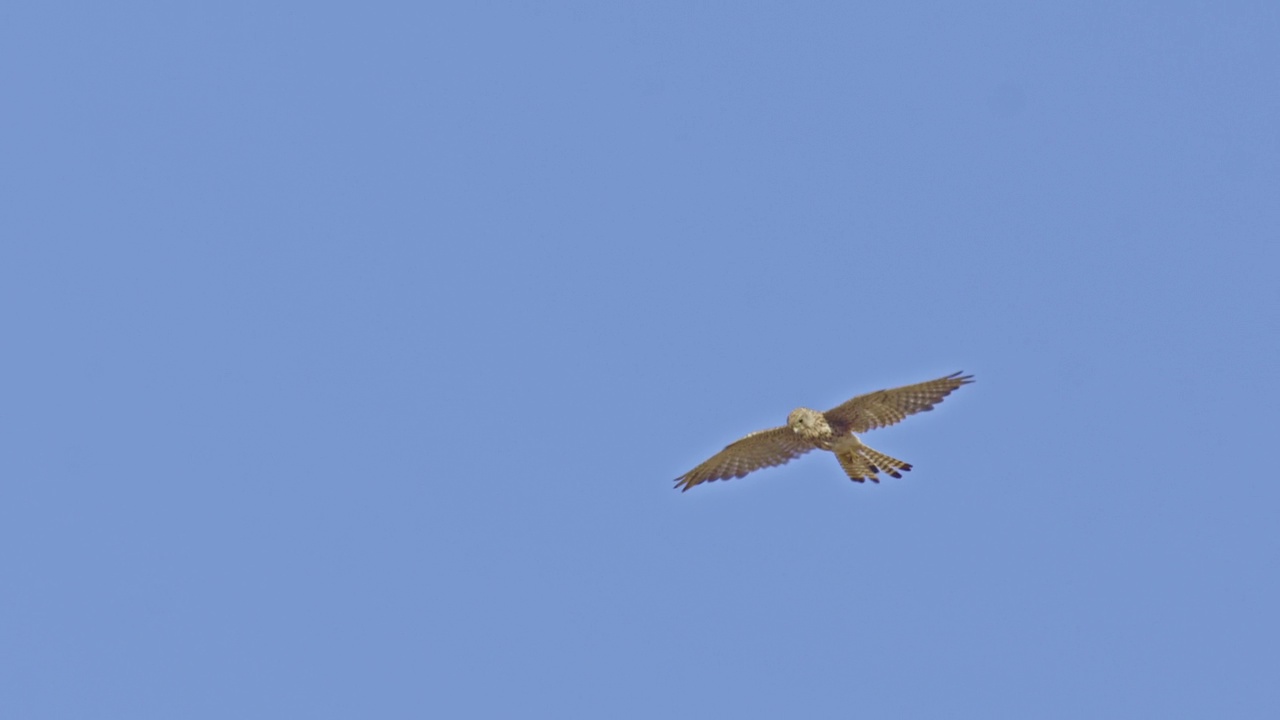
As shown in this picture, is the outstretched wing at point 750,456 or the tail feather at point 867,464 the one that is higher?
the outstretched wing at point 750,456

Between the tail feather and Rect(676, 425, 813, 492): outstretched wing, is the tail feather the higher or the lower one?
the lower one

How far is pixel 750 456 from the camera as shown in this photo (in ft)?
94.2

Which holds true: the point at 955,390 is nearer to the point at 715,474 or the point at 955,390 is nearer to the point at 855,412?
the point at 855,412

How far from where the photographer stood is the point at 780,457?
28.8 meters

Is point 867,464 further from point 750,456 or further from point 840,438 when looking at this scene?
point 750,456

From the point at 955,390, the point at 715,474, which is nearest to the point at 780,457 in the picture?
the point at 715,474

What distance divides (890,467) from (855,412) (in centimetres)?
100

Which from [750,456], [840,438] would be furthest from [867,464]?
Result: [750,456]

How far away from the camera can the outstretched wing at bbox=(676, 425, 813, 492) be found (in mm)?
28141

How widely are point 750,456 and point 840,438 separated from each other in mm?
1539

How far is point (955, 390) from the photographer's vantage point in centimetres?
2766

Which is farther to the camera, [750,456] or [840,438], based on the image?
[750,456]

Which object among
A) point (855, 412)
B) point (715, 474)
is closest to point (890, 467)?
point (855, 412)

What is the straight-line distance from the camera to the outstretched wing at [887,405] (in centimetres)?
2742
